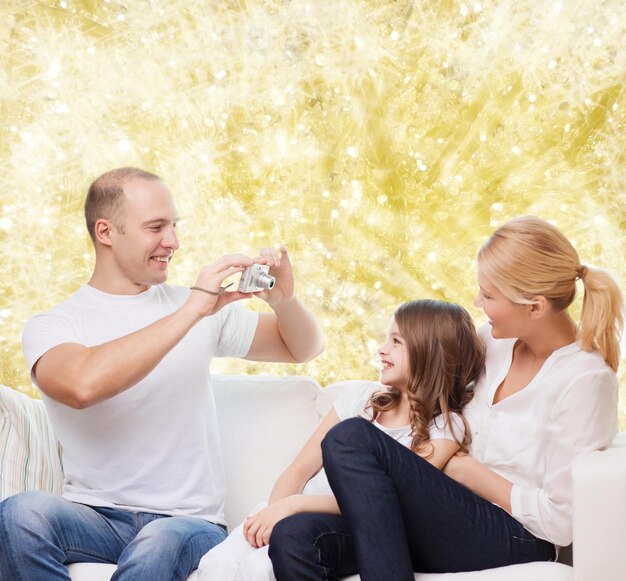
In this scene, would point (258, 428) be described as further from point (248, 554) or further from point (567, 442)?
point (567, 442)

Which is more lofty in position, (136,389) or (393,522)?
(136,389)

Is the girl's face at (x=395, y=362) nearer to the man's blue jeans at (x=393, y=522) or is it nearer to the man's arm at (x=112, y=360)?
the man's blue jeans at (x=393, y=522)

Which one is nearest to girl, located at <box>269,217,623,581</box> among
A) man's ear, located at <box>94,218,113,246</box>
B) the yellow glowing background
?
man's ear, located at <box>94,218,113,246</box>

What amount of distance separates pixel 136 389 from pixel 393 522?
0.65 m

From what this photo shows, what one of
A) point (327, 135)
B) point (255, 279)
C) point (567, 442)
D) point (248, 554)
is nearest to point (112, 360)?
point (255, 279)

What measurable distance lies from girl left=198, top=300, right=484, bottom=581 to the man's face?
525 millimetres

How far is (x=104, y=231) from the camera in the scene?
1.84m

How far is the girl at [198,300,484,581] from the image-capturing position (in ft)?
5.43

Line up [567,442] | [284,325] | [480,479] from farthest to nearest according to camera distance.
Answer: [284,325] → [480,479] → [567,442]

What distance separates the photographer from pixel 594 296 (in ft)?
5.10

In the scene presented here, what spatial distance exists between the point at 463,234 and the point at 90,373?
1365 mm

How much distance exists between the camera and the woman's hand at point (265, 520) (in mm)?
1575

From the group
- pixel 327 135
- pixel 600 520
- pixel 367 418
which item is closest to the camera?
pixel 600 520

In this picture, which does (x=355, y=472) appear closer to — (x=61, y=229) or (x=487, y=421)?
(x=487, y=421)
